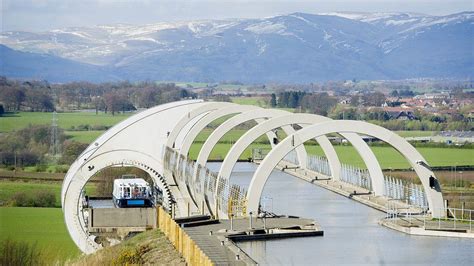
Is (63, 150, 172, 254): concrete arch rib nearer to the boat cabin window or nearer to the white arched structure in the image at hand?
the white arched structure

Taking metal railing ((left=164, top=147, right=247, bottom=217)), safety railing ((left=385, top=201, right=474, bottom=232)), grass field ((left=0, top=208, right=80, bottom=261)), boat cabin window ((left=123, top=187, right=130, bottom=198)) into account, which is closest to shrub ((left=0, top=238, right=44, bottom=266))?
grass field ((left=0, top=208, right=80, bottom=261))

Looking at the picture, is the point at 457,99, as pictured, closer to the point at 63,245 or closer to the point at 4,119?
the point at 4,119

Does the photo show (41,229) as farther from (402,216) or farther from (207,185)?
(402,216)

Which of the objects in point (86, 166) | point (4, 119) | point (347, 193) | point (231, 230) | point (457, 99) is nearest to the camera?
point (231, 230)

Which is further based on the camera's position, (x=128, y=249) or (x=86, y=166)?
(x=86, y=166)

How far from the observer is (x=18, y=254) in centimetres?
3103

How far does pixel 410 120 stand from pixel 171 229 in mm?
62537

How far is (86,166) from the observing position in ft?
125

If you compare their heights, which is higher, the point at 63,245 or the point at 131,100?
the point at 131,100

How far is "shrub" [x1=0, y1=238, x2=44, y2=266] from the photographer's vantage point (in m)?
29.6

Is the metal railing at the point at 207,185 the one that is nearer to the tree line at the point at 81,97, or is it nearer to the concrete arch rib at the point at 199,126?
the concrete arch rib at the point at 199,126

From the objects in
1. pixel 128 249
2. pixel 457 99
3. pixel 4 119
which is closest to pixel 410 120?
pixel 4 119

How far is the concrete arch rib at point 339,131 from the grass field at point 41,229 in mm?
8004

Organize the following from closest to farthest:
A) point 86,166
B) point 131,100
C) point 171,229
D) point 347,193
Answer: point 171,229 → point 347,193 → point 86,166 → point 131,100
